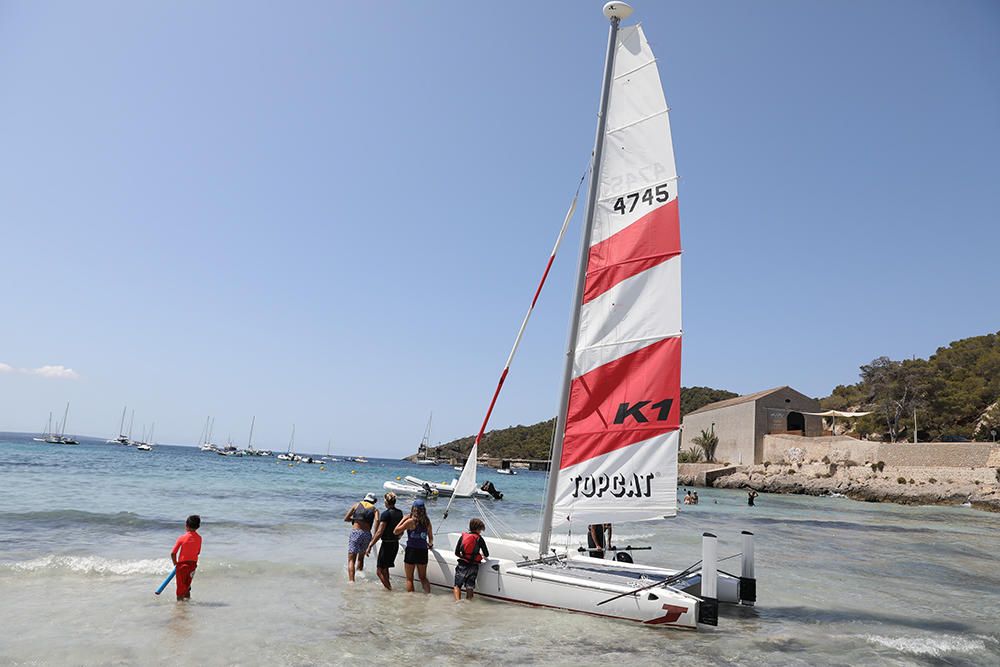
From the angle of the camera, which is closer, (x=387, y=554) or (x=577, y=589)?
(x=577, y=589)

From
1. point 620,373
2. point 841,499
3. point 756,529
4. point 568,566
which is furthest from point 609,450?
point 841,499

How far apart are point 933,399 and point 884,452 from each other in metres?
19.1

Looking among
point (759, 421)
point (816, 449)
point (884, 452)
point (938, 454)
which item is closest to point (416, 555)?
point (938, 454)

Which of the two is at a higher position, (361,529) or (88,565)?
(361,529)

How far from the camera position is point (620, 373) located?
8.39 metres

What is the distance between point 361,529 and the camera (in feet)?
32.5

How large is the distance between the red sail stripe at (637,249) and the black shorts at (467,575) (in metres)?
3.97

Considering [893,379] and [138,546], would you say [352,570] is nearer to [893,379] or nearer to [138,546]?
[138,546]

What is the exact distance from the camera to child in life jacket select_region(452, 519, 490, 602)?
27.5 feet


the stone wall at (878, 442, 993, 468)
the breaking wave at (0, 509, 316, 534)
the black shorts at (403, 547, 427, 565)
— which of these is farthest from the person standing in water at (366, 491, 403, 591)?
the stone wall at (878, 442, 993, 468)

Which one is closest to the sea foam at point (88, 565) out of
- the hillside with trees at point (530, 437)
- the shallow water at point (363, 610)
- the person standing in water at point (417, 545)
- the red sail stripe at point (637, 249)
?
the shallow water at point (363, 610)

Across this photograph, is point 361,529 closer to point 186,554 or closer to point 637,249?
point 186,554

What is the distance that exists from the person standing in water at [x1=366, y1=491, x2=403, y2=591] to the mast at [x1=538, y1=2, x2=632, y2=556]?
219 centimetres

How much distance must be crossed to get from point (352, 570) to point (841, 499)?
44914 millimetres
